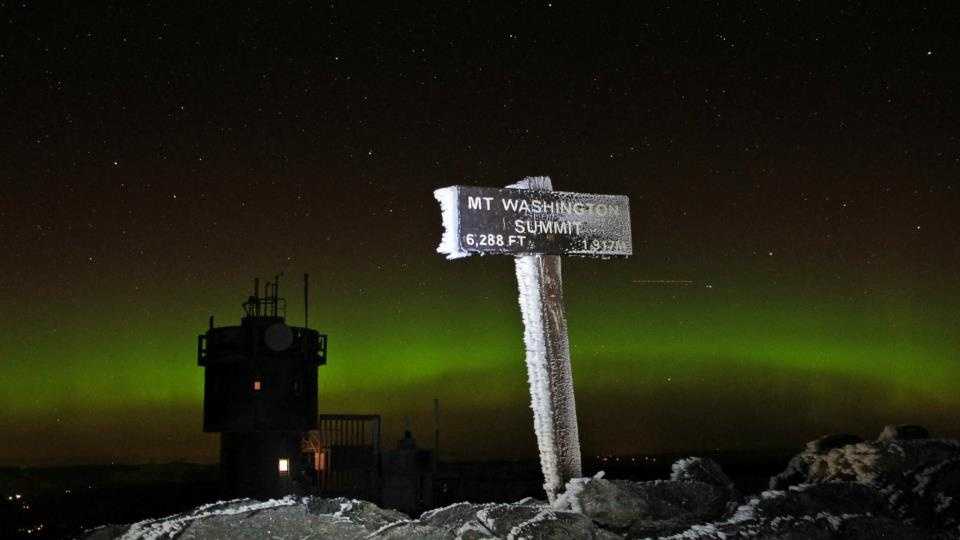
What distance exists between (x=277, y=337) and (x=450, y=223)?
2973 centimetres

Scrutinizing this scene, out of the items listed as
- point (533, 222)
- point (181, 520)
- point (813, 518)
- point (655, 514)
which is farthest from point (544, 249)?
point (181, 520)

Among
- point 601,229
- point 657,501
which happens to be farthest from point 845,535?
point 601,229

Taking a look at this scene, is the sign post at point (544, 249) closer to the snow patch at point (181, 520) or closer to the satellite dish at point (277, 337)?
the snow patch at point (181, 520)

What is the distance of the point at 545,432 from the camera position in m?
9.71

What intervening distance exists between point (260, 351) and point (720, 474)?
2966cm

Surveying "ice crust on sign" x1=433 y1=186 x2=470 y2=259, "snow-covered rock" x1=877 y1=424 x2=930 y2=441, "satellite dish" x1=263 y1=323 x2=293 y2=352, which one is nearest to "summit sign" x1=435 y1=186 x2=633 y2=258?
"ice crust on sign" x1=433 y1=186 x2=470 y2=259

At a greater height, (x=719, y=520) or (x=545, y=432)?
(x=545, y=432)

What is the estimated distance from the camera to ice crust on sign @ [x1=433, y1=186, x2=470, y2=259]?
927cm

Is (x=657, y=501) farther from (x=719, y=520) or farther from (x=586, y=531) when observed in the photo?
(x=586, y=531)

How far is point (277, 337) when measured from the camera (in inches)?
1479

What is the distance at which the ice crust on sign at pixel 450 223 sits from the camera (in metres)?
9.27

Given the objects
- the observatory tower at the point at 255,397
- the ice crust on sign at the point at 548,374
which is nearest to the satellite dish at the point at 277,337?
the observatory tower at the point at 255,397

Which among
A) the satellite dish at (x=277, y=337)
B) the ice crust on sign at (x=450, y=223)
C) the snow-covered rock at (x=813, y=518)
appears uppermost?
the satellite dish at (x=277, y=337)

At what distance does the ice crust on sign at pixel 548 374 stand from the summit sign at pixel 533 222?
0.22 meters
